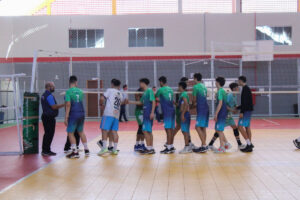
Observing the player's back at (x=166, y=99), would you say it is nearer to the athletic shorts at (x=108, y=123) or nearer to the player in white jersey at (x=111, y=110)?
the player in white jersey at (x=111, y=110)

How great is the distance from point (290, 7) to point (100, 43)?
10.9 metres

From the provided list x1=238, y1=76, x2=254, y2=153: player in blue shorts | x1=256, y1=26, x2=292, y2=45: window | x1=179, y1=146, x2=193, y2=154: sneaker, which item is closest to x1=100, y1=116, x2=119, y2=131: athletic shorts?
x1=179, y1=146, x2=193, y2=154: sneaker

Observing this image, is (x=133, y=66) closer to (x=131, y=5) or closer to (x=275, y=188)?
(x=131, y=5)

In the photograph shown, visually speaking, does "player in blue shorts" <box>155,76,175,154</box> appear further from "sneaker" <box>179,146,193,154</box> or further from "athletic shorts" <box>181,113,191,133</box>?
"sneaker" <box>179,146,193,154</box>

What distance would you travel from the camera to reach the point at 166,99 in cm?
866

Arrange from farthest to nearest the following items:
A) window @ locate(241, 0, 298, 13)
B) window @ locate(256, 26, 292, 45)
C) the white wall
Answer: window @ locate(241, 0, 298, 13) → window @ locate(256, 26, 292, 45) → the white wall

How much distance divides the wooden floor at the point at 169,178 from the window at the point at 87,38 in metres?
13.3

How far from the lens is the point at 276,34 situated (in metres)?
21.2

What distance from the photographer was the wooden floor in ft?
16.9

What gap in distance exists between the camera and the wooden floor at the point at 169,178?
5.16 metres

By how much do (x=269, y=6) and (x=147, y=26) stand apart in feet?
23.1

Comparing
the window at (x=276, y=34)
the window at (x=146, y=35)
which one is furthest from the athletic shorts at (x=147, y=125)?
the window at (x=276, y=34)

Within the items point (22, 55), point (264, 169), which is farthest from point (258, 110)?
point (264, 169)

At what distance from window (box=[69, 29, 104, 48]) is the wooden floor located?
13.3m
